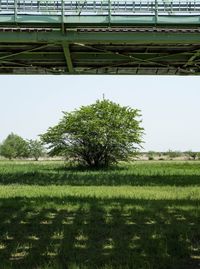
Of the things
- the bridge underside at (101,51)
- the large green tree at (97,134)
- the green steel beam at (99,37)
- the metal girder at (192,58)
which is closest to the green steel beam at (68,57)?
the bridge underside at (101,51)

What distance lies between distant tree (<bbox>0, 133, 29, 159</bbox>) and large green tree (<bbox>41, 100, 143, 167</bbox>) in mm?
77511

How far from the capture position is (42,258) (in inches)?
368

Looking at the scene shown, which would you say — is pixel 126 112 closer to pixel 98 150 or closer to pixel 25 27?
pixel 98 150

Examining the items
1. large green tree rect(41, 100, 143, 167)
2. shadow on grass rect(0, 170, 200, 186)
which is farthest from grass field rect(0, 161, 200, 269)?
large green tree rect(41, 100, 143, 167)

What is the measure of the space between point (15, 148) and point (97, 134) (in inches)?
3272

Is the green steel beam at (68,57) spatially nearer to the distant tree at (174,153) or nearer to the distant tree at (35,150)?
the distant tree at (35,150)

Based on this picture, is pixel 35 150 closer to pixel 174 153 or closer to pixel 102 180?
pixel 174 153

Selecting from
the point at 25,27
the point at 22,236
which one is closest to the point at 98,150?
the point at 25,27

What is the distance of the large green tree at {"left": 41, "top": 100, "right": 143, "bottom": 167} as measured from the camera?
1923 inches

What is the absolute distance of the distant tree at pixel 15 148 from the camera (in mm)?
127250

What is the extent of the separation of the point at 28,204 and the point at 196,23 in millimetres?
8255

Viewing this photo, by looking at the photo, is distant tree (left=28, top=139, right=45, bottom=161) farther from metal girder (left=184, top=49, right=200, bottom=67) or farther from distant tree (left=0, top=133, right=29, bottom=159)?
metal girder (left=184, top=49, right=200, bottom=67)

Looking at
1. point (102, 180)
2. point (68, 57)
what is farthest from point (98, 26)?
point (102, 180)

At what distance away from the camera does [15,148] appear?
12875cm
